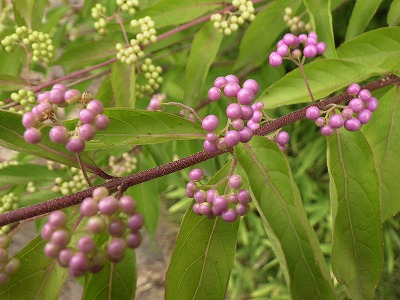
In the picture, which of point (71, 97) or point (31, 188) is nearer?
point (71, 97)

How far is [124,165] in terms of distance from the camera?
7.61 feet

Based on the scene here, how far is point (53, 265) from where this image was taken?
45.1 inches

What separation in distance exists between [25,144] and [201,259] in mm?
563

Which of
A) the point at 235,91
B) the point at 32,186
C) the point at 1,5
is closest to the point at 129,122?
the point at 235,91

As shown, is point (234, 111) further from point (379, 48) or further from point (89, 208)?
point (379, 48)

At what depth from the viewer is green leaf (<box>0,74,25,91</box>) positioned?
185cm

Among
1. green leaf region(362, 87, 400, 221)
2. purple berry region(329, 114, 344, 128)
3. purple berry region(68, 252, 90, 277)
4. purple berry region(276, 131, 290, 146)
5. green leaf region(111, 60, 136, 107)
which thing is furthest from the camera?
green leaf region(111, 60, 136, 107)

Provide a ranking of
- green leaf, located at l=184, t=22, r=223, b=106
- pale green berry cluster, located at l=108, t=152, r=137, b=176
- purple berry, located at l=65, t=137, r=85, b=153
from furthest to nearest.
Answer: pale green berry cluster, located at l=108, t=152, r=137, b=176 < green leaf, located at l=184, t=22, r=223, b=106 < purple berry, located at l=65, t=137, r=85, b=153

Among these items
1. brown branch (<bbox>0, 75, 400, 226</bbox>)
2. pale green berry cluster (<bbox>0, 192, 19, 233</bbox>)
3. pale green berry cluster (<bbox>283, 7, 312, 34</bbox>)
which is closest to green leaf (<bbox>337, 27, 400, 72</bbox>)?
brown branch (<bbox>0, 75, 400, 226</bbox>)

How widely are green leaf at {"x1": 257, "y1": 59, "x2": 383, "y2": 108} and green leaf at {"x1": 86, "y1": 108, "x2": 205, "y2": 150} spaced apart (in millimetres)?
364

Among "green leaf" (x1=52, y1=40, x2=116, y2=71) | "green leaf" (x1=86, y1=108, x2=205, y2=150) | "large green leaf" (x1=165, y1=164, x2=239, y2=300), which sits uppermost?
"green leaf" (x1=86, y1=108, x2=205, y2=150)

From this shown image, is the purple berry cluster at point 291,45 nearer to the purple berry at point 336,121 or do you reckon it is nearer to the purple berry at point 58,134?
the purple berry at point 336,121

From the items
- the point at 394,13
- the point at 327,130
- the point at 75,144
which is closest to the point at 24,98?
the point at 75,144

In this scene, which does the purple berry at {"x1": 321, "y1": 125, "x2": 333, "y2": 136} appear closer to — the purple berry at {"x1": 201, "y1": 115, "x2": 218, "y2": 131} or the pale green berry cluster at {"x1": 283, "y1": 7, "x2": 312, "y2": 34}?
the purple berry at {"x1": 201, "y1": 115, "x2": 218, "y2": 131}
